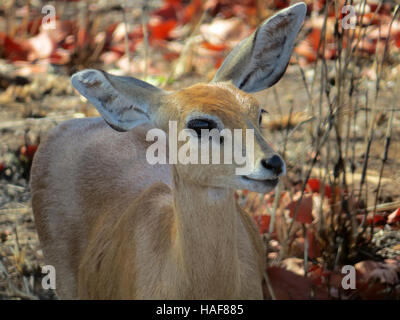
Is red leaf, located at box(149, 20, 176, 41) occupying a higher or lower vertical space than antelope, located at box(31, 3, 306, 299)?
higher

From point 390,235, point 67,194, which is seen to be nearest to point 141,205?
point 67,194

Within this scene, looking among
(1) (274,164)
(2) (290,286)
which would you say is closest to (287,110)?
(2) (290,286)

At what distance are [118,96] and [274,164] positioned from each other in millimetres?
737

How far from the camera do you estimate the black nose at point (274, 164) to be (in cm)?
248

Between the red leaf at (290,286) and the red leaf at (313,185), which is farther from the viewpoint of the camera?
the red leaf at (313,185)

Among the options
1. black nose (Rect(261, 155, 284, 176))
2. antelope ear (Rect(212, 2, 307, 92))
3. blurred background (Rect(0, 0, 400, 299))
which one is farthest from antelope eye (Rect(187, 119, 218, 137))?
blurred background (Rect(0, 0, 400, 299))

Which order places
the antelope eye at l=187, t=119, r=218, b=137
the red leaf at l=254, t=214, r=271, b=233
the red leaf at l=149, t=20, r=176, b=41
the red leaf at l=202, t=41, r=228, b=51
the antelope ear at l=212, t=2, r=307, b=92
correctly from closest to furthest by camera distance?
the antelope eye at l=187, t=119, r=218, b=137 < the antelope ear at l=212, t=2, r=307, b=92 < the red leaf at l=254, t=214, r=271, b=233 < the red leaf at l=202, t=41, r=228, b=51 < the red leaf at l=149, t=20, r=176, b=41

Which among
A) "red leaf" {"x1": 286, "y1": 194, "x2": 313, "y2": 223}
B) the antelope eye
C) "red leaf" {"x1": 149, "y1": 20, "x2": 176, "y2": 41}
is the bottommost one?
"red leaf" {"x1": 286, "y1": 194, "x2": 313, "y2": 223}

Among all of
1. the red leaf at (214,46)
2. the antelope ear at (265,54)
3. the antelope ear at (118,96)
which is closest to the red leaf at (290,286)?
the antelope ear at (265,54)

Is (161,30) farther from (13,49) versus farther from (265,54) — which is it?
(265,54)

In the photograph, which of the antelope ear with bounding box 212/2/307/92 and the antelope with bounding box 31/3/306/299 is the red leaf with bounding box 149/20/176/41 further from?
the antelope ear with bounding box 212/2/307/92

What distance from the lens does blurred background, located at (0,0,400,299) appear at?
365 cm

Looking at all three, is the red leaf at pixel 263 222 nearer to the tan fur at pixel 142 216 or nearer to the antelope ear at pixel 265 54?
the tan fur at pixel 142 216
